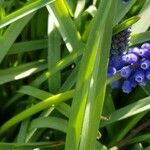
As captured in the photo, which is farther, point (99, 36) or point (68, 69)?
point (68, 69)

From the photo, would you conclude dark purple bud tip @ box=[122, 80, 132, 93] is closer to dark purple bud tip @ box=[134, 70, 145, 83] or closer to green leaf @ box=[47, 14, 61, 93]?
dark purple bud tip @ box=[134, 70, 145, 83]

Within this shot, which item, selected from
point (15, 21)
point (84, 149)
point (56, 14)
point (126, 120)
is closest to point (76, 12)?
point (56, 14)

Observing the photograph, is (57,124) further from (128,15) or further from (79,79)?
(128,15)

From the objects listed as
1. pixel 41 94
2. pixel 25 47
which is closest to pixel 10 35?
pixel 25 47

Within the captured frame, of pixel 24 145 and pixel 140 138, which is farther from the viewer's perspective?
pixel 140 138

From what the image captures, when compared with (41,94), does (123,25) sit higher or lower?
higher

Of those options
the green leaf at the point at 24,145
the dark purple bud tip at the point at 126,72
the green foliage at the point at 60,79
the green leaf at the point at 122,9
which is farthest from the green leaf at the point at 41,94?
the green leaf at the point at 122,9

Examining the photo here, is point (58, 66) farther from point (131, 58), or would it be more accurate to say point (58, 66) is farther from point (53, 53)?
point (131, 58)

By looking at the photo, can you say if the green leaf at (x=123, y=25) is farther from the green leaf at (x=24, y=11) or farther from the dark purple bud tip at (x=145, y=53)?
the green leaf at (x=24, y=11)
